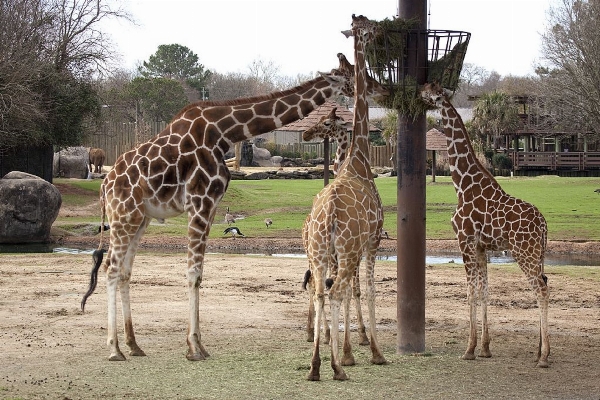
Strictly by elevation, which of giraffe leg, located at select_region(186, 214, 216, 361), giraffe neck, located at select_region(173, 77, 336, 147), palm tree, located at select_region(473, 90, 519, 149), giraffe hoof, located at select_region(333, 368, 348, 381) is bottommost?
giraffe hoof, located at select_region(333, 368, 348, 381)

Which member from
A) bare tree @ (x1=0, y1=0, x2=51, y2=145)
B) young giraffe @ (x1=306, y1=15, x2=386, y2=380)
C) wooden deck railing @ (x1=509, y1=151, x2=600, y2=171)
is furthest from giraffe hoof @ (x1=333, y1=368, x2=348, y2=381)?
wooden deck railing @ (x1=509, y1=151, x2=600, y2=171)

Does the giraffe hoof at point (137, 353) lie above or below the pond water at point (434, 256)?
above

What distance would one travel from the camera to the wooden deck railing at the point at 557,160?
57.0 meters

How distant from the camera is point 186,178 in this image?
34.9ft

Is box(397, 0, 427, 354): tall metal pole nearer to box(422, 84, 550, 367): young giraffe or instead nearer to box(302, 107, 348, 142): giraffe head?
box(422, 84, 550, 367): young giraffe

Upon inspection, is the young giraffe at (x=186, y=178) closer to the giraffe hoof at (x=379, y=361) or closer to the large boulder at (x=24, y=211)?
the giraffe hoof at (x=379, y=361)

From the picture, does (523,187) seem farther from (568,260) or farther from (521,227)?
(521,227)

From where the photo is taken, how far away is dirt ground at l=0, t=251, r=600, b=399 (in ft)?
29.3

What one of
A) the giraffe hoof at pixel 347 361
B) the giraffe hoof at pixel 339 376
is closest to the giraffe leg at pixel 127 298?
the giraffe hoof at pixel 347 361

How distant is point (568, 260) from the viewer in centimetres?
2305

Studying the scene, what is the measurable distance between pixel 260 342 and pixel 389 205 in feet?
79.9

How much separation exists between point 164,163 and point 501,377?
4.40m

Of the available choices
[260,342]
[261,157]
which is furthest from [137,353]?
[261,157]

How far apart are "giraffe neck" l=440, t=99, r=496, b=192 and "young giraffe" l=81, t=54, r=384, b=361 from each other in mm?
1046
